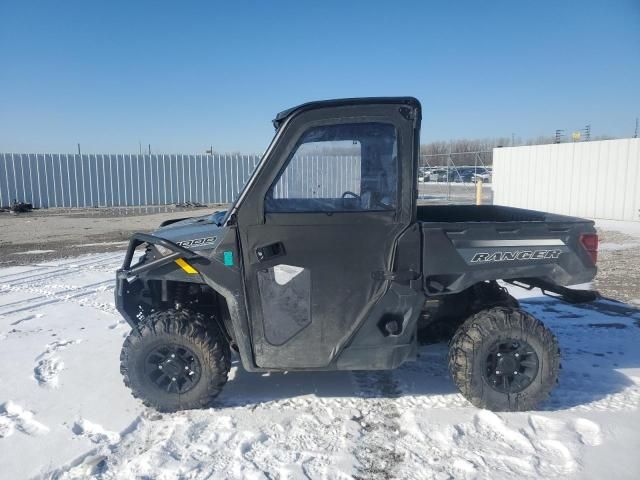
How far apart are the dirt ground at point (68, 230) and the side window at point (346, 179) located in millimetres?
8302

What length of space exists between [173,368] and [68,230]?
13.6m

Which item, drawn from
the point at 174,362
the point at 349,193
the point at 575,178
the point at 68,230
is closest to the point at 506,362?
the point at 349,193

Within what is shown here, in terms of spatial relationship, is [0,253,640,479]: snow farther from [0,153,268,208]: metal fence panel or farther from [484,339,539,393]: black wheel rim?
[0,153,268,208]: metal fence panel

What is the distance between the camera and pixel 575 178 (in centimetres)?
1571

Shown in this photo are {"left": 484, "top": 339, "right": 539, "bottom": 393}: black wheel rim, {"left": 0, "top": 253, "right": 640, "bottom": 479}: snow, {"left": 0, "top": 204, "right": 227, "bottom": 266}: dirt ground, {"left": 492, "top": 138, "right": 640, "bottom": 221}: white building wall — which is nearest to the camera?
{"left": 0, "top": 253, "right": 640, "bottom": 479}: snow

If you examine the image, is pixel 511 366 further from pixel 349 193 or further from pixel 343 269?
pixel 349 193

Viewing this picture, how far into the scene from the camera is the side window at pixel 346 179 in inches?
129

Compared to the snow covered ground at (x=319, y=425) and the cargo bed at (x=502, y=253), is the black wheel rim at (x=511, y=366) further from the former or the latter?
the cargo bed at (x=502, y=253)

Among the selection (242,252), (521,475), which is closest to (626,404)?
(521,475)

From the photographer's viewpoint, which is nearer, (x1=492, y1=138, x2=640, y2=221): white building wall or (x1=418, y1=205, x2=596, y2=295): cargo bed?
(x1=418, y1=205, x2=596, y2=295): cargo bed

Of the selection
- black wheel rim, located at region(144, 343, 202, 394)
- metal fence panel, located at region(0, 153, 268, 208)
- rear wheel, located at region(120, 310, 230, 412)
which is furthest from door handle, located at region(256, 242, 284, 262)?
metal fence panel, located at region(0, 153, 268, 208)

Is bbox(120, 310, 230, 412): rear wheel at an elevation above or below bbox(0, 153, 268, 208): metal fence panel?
below

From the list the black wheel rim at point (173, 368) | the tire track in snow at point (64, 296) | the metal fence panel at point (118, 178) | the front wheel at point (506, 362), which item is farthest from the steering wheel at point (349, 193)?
the metal fence panel at point (118, 178)

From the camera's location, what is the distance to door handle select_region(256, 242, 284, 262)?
3.23 meters
